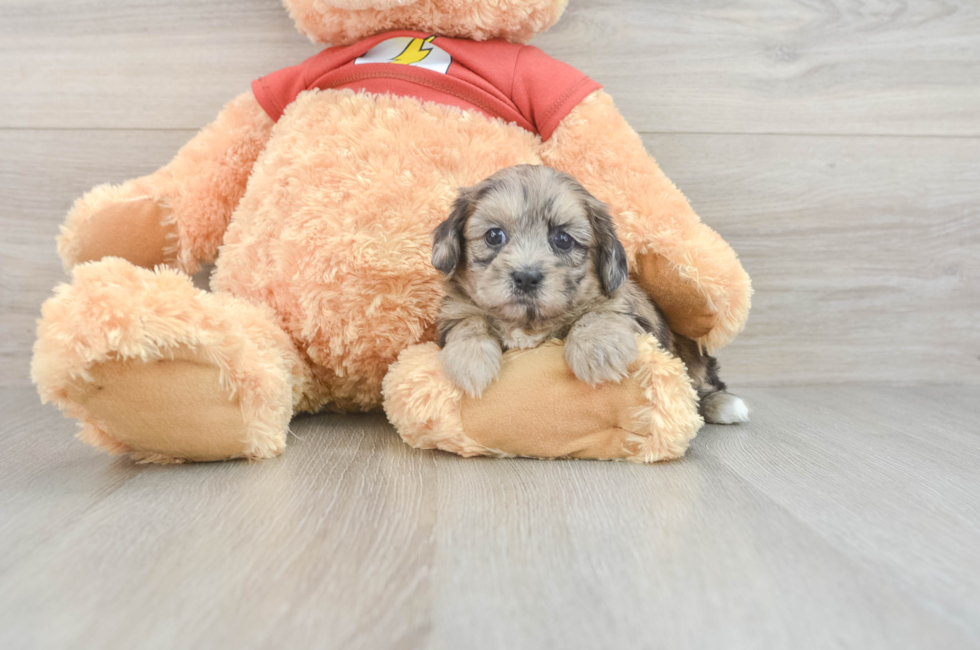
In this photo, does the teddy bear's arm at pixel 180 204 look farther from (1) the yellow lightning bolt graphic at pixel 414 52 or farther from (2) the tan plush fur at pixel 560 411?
(2) the tan plush fur at pixel 560 411

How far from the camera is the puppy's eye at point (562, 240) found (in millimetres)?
1384

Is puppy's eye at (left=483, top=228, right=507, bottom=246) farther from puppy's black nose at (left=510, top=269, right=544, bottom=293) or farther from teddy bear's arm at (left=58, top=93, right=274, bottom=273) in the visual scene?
teddy bear's arm at (left=58, top=93, right=274, bottom=273)

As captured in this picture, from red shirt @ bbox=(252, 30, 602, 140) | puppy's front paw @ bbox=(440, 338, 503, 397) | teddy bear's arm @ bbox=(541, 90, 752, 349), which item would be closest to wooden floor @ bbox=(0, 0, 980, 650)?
puppy's front paw @ bbox=(440, 338, 503, 397)

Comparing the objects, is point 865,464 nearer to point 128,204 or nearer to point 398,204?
point 398,204

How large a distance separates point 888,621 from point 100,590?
917mm

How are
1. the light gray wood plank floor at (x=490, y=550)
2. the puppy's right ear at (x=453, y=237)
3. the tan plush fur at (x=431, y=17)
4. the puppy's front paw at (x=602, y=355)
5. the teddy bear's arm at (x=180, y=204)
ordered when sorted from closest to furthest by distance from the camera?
the light gray wood plank floor at (x=490, y=550) → the puppy's front paw at (x=602, y=355) → the puppy's right ear at (x=453, y=237) → the tan plush fur at (x=431, y=17) → the teddy bear's arm at (x=180, y=204)

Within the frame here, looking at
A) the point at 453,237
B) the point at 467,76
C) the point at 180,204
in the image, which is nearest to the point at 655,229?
the point at 453,237

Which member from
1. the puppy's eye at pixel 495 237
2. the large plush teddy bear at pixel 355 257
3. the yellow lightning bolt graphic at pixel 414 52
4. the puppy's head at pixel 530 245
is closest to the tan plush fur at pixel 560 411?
the large plush teddy bear at pixel 355 257

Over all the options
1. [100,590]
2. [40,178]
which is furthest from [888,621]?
[40,178]

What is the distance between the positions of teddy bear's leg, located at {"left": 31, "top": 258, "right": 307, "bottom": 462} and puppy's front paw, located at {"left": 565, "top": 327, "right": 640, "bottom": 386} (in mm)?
593

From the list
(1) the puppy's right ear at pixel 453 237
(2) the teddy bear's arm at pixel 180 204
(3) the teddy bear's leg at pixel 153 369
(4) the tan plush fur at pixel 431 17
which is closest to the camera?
(3) the teddy bear's leg at pixel 153 369

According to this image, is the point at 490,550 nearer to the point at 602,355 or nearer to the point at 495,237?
the point at 602,355

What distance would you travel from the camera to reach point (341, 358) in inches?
62.9

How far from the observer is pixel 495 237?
139cm
